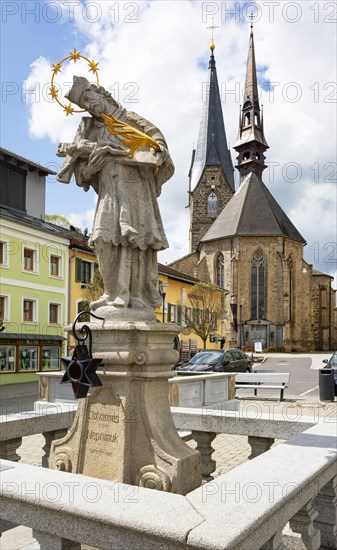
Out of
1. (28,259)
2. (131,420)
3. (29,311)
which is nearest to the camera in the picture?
(131,420)

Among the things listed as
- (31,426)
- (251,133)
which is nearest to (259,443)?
(31,426)

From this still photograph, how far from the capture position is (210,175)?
80062 mm

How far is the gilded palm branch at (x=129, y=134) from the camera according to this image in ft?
15.3

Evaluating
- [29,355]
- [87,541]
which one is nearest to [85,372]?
[87,541]

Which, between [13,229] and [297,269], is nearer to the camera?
[13,229]

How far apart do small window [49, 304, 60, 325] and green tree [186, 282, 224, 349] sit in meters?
11.6

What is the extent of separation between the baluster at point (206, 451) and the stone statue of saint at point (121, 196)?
5.41ft

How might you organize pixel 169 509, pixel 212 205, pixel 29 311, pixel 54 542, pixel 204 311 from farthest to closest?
pixel 212 205 → pixel 204 311 → pixel 29 311 → pixel 54 542 → pixel 169 509

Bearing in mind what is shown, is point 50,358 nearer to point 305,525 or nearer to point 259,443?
point 259,443

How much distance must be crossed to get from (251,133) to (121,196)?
2732 inches

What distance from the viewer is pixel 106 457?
169 inches

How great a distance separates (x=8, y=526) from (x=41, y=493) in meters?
1.61

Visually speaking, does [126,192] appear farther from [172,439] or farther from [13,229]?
[13,229]

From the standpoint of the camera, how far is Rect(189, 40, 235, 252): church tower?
7956cm
